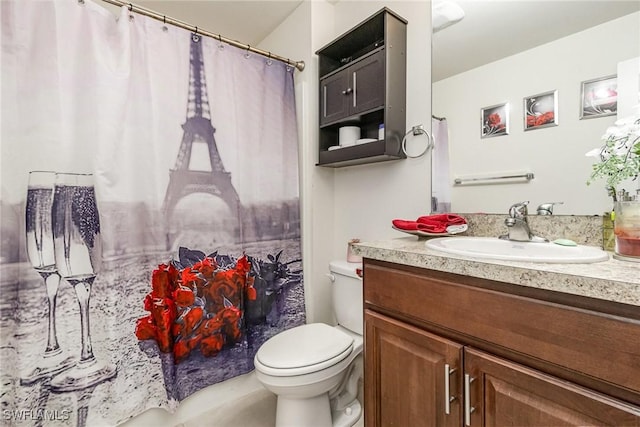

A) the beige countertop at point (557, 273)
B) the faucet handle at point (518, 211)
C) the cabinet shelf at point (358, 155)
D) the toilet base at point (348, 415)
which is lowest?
the toilet base at point (348, 415)

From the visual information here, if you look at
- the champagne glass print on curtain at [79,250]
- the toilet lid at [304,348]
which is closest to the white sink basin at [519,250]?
the toilet lid at [304,348]

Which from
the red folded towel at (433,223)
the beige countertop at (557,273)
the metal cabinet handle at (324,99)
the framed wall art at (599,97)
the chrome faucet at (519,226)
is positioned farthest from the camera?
the metal cabinet handle at (324,99)

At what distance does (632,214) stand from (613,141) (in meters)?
0.23

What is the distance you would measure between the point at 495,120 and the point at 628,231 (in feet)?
2.04

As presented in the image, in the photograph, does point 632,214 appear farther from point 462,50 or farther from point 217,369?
point 217,369

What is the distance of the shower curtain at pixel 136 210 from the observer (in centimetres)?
106

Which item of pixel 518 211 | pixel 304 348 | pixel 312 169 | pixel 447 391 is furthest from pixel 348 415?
pixel 312 169

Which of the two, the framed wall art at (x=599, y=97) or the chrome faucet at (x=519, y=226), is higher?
the framed wall art at (x=599, y=97)

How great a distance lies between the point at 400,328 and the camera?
2.95ft

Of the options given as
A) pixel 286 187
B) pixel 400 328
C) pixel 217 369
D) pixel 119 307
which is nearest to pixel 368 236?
pixel 286 187

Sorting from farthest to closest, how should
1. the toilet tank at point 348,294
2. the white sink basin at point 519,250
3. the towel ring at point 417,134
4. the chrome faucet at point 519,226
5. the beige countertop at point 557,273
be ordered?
the toilet tank at point 348,294 < the towel ring at point 417,134 < the chrome faucet at point 519,226 < the white sink basin at point 519,250 < the beige countertop at point 557,273

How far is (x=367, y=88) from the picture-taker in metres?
1.45

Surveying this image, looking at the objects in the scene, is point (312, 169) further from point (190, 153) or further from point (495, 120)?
point (495, 120)

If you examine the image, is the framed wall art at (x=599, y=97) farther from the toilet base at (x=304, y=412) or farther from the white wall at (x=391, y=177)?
the toilet base at (x=304, y=412)
